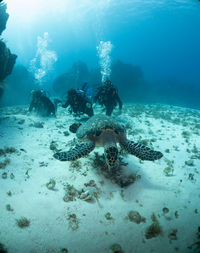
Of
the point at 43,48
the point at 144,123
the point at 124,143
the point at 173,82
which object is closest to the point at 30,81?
the point at 43,48

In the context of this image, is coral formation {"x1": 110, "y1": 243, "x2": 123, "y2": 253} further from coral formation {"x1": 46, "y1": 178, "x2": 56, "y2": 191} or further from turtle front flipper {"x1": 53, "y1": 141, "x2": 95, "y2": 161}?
turtle front flipper {"x1": 53, "y1": 141, "x2": 95, "y2": 161}

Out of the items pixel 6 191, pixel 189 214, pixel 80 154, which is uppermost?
pixel 80 154

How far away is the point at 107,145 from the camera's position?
476 cm

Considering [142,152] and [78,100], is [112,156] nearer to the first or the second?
[142,152]

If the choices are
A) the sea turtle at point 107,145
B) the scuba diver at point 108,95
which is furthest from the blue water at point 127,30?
the sea turtle at point 107,145

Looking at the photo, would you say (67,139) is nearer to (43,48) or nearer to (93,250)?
(93,250)

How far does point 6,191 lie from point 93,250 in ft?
8.56

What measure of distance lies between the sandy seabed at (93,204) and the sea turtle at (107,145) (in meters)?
0.69

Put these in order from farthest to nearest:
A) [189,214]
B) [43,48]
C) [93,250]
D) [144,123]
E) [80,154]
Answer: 1. [43,48]
2. [144,123]
3. [80,154]
4. [189,214]
5. [93,250]

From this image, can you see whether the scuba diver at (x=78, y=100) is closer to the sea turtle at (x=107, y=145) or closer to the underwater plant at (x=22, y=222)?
the sea turtle at (x=107, y=145)

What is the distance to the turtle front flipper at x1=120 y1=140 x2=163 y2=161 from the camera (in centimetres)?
465

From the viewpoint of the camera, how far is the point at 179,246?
9.81 feet

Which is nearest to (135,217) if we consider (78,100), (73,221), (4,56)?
(73,221)

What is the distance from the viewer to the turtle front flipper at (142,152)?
15.3 ft
